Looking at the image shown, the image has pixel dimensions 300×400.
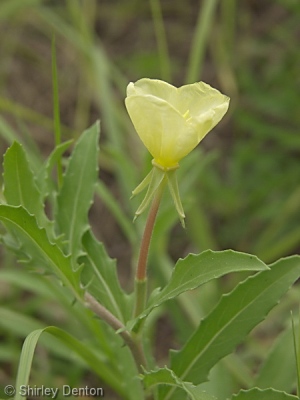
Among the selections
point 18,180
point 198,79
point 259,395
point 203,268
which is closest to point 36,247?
point 18,180

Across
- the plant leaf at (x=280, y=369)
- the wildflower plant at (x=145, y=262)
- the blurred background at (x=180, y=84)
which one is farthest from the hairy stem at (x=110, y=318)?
the blurred background at (x=180, y=84)

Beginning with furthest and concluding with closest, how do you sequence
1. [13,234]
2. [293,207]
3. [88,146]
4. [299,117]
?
[299,117], [293,207], [88,146], [13,234]

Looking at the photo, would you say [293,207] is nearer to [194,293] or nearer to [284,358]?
[194,293]

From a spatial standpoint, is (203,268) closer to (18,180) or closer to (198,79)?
(18,180)

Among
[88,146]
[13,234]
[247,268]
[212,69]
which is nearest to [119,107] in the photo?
[212,69]

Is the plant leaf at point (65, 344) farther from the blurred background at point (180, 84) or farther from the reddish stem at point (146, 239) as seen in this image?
the blurred background at point (180, 84)
